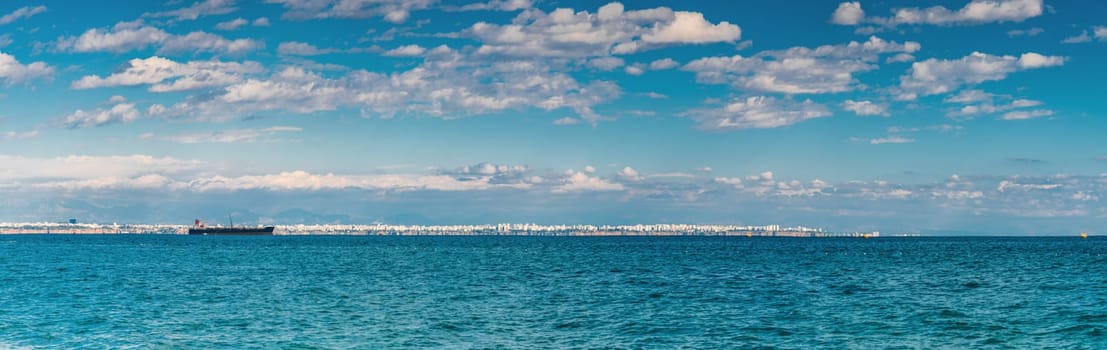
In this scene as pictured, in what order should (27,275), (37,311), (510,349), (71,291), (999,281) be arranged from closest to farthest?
1. (510,349)
2. (37,311)
3. (71,291)
4. (999,281)
5. (27,275)

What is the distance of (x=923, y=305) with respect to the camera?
72000mm

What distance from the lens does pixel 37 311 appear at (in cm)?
6850

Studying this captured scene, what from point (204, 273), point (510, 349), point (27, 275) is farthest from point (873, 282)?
point (27, 275)

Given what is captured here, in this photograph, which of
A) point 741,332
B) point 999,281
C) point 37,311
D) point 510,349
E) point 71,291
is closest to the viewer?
point 510,349

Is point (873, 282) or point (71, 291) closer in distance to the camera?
point (71, 291)

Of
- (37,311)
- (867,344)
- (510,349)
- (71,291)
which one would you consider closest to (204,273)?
(71,291)

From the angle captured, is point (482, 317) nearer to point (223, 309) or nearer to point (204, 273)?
point (223, 309)

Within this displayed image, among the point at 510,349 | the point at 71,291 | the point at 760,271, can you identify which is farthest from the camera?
the point at 760,271

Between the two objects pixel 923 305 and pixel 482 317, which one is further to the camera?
pixel 923 305

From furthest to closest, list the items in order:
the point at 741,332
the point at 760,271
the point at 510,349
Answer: the point at 760,271 < the point at 741,332 < the point at 510,349

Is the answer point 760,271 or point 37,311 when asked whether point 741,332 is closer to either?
point 37,311

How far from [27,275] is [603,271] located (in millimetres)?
65017

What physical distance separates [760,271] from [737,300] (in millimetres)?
43603

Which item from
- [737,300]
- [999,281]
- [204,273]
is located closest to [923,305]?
[737,300]
